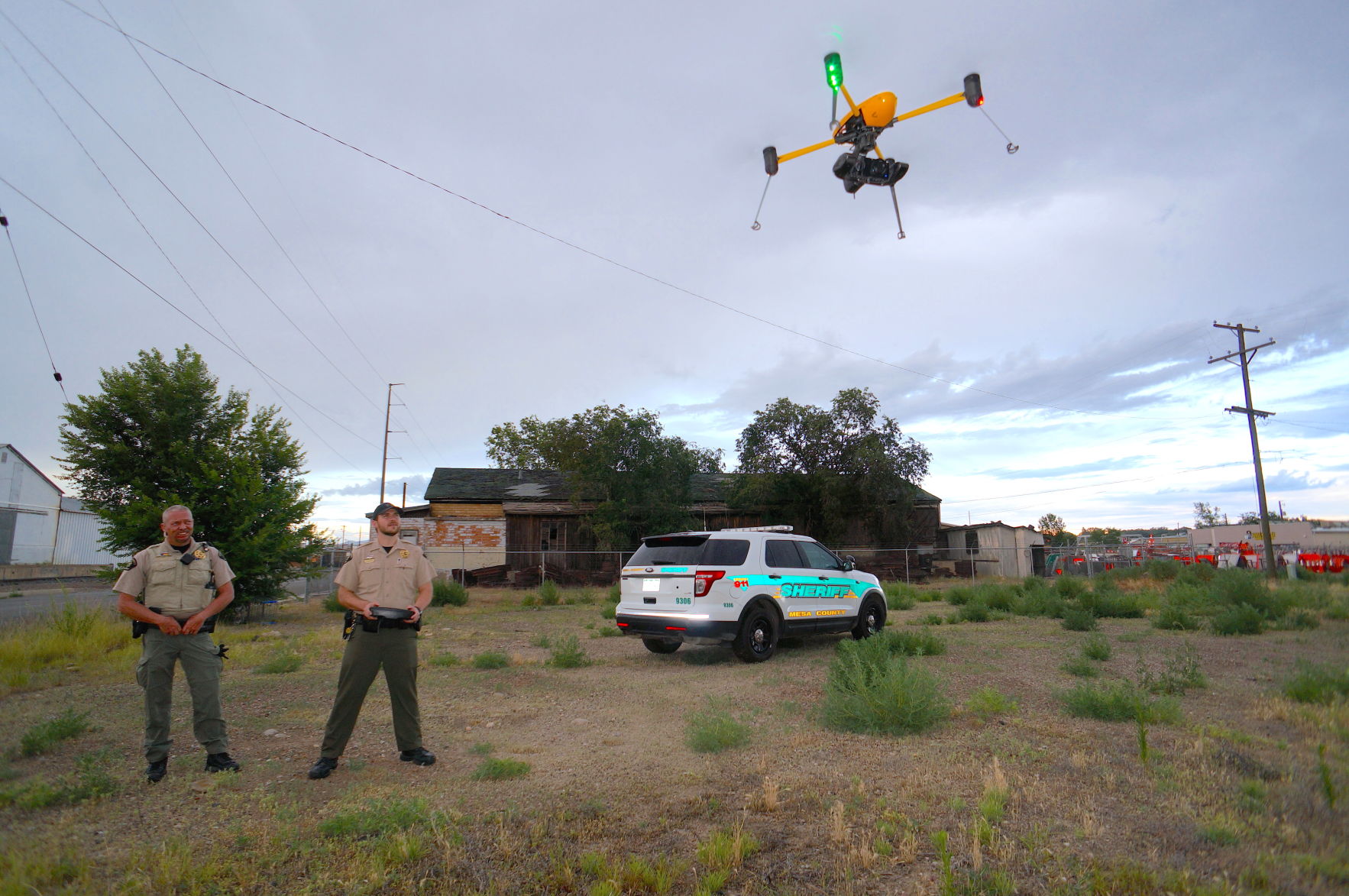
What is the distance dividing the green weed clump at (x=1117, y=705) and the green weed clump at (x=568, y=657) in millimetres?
5807

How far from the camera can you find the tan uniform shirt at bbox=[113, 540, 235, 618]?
4.91 m

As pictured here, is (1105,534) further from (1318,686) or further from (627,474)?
(1318,686)

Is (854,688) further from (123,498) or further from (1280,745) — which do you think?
(123,498)

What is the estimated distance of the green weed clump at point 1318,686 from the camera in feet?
20.0

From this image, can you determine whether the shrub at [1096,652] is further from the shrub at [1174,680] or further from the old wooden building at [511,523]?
the old wooden building at [511,523]

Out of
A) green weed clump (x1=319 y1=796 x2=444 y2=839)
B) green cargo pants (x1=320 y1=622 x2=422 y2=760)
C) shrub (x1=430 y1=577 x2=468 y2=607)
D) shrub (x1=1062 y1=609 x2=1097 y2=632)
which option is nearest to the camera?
green weed clump (x1=319 y1=796 x2=444 y2=839)

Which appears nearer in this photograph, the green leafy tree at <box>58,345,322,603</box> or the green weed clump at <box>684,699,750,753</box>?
the green weed clump at <box>684,699,750,753</box>

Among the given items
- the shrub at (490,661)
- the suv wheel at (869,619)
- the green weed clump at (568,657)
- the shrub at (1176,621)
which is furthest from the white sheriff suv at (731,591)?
the shrub at (1176,621)

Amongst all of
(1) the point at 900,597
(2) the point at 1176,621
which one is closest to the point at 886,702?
(2) the point at 1176,621

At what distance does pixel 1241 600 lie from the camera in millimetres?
13008

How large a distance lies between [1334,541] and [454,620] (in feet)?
231

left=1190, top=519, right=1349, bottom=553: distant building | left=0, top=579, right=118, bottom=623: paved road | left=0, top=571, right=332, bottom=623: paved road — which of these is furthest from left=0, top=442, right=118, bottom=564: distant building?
left=1190, top=519, right=1349, bottom=553: distant building

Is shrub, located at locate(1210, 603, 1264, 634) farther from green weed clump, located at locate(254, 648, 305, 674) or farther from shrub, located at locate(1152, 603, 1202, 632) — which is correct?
green weed clump, located at locate(254, 648, 305, 674)

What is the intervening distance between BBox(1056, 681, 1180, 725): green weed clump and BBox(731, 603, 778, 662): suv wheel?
3.76 metres
